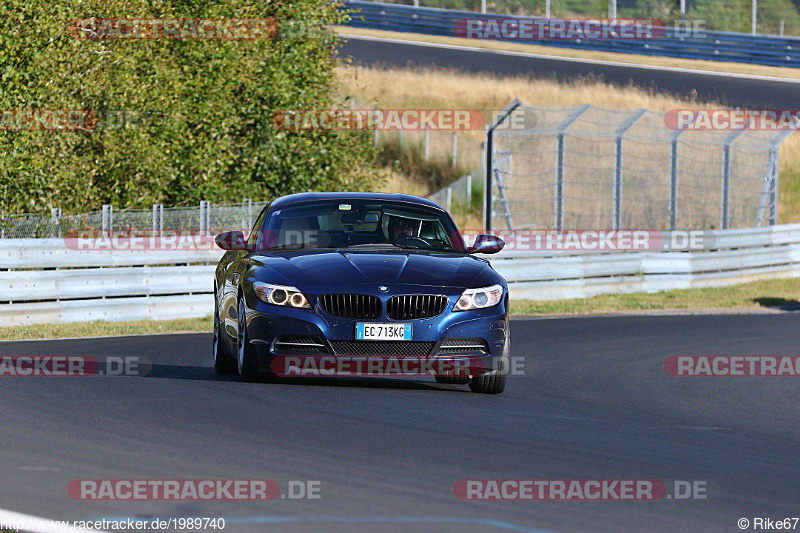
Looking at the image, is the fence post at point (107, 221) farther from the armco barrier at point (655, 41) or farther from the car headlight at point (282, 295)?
the armco barrier at point (655, 41)

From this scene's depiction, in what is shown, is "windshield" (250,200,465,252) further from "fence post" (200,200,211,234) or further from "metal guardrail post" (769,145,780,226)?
"metal guardrail post" (769,145,780,226)

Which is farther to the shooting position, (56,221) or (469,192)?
(469,192)

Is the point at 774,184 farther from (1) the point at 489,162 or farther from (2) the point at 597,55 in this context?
(2) the point at 597,55

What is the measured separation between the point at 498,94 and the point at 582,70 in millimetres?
A: 4369

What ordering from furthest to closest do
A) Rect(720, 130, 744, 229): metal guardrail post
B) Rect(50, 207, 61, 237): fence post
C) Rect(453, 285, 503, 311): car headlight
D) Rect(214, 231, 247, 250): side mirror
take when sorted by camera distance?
1. Rect(720, 130, 744, 229): metal guardrail post
2. Rect(50, 207, 61, 237): fence post
3. Rect(214, 231, 247, 250): side mirror
4. Rect(453, 285, 503, 311): car headlight

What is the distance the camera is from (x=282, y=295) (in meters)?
10.1

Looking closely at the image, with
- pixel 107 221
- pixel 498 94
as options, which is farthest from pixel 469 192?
pixel 107 221

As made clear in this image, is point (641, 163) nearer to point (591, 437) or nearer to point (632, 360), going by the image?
point (632, 360)

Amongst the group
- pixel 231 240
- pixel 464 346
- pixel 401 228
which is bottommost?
pixel 464 346

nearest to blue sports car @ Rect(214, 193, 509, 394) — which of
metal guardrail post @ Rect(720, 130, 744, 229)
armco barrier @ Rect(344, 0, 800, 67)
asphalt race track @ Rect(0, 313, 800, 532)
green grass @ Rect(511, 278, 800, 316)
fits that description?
asphalt race track @ Rect(0, 313, 800, 532)

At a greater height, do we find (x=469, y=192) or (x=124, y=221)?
(x=124, y=221)

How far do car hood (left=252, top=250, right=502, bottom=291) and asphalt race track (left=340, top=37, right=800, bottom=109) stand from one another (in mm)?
31681

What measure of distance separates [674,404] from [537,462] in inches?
144

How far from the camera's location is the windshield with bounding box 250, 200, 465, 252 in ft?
36.9
